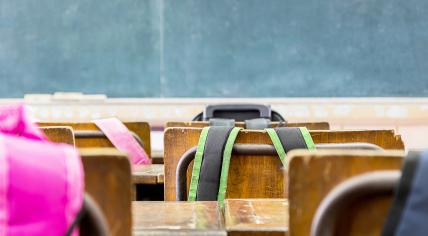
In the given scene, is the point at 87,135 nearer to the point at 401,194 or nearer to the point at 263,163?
the point at 263,163

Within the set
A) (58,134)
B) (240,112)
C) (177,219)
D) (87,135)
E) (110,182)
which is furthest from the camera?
(240,112)

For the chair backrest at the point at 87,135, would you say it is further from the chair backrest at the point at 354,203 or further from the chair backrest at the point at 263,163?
the chair backrest at the point at 354,203

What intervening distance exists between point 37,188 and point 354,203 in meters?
0.37

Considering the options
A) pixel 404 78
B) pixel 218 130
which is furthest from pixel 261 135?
pixel 404 78

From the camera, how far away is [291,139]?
1343mm

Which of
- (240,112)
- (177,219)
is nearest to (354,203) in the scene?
(177,219)

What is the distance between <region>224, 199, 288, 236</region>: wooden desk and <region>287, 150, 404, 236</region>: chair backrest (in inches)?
8.7

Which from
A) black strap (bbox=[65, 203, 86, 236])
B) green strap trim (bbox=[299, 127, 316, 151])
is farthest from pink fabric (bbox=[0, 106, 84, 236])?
green strap trim (bbox=[299, 127, 316, 151])

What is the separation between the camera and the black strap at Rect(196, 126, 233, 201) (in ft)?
4.28

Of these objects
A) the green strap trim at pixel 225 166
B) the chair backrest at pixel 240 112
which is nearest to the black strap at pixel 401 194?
the green strap trim at pixel 225 166

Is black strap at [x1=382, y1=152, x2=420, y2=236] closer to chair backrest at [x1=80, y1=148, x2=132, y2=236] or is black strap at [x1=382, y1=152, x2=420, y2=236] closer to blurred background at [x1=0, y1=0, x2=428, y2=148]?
chair backrest at [x1=80, y1=148, x2=132, y2=236]

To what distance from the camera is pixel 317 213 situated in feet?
2.26

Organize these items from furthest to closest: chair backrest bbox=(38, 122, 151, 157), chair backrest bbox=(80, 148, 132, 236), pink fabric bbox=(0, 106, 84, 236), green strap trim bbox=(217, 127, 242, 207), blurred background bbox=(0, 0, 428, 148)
Answer: blurred background bbox=(0, 0, 428, 148)
chair backrest bbox=(38, 122, 151, 157)
green strap trim bbox=(217, 127, 242, 207)
chair backrest bbox=(80, 148, 132, 236)
pink fabric bbox=(0, 106, 84, 236)

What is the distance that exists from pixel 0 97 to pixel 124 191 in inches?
140
